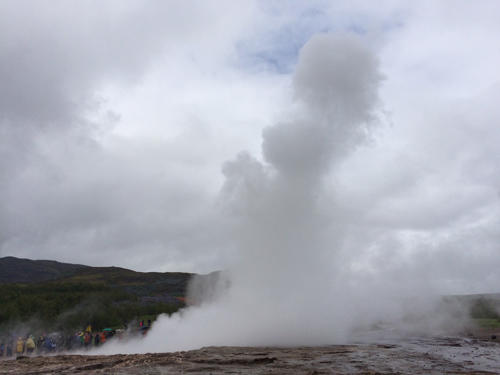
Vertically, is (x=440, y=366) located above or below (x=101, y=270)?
below

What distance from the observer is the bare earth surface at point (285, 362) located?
1712 centimetres

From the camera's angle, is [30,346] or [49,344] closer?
[30,346]

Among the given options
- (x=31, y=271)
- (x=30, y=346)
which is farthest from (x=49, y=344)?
(x=31, y=271)

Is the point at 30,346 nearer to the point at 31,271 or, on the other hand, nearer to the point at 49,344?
the point at 49,344

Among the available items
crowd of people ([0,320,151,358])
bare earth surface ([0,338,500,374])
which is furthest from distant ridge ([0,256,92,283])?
bare earth surface ([0,338,500,374])

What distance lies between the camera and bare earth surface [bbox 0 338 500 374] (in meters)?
17.1

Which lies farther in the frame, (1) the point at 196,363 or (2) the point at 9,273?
(2) the point at 9,273

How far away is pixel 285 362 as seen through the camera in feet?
62.1

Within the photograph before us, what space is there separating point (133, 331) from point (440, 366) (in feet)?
79.0

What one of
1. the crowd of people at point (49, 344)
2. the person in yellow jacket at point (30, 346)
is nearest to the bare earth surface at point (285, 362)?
the person in yellow jacket at point (30, 346)

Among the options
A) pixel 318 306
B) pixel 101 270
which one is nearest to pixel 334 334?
pixel 318 306

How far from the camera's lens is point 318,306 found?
30281 mm

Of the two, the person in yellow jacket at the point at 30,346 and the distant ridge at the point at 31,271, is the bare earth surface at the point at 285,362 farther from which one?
the distant ridge at the point at 31,271

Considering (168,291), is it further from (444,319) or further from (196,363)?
(196,363)
